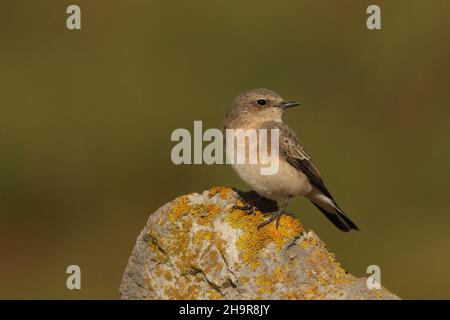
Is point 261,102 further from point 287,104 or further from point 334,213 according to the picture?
point 334,213

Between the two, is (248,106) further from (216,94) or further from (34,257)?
(216,94)

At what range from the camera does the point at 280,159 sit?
12414 millimetres

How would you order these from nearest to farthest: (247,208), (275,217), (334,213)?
1. (275,217)
2. (247,208)
3. (334,213)

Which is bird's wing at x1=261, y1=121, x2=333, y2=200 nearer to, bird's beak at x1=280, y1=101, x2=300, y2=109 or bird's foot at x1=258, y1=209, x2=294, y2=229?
bird's beak at x1=280, y1=101, x2=300, y2=109

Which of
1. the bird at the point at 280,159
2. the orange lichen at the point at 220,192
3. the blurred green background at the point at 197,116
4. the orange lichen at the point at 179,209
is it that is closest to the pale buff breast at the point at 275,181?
the bird at the point at 280,159

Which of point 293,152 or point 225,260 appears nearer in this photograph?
point 225,260

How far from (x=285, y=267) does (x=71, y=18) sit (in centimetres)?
2235

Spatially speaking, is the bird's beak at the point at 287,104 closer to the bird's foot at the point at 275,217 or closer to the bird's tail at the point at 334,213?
the bird's tail at the point at 334,213

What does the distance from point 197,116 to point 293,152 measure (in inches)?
564

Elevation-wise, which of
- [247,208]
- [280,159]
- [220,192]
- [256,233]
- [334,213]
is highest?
[280,159]

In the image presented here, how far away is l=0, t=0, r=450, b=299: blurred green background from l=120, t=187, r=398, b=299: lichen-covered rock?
29.4 feet

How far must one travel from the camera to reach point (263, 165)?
1207 centimetres

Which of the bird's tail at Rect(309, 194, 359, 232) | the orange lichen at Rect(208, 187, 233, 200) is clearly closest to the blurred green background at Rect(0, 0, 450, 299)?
the bird's tail at Rect(309, 194, 359, 232)

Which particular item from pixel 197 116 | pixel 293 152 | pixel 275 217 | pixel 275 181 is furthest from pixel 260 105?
pixel 197 116
